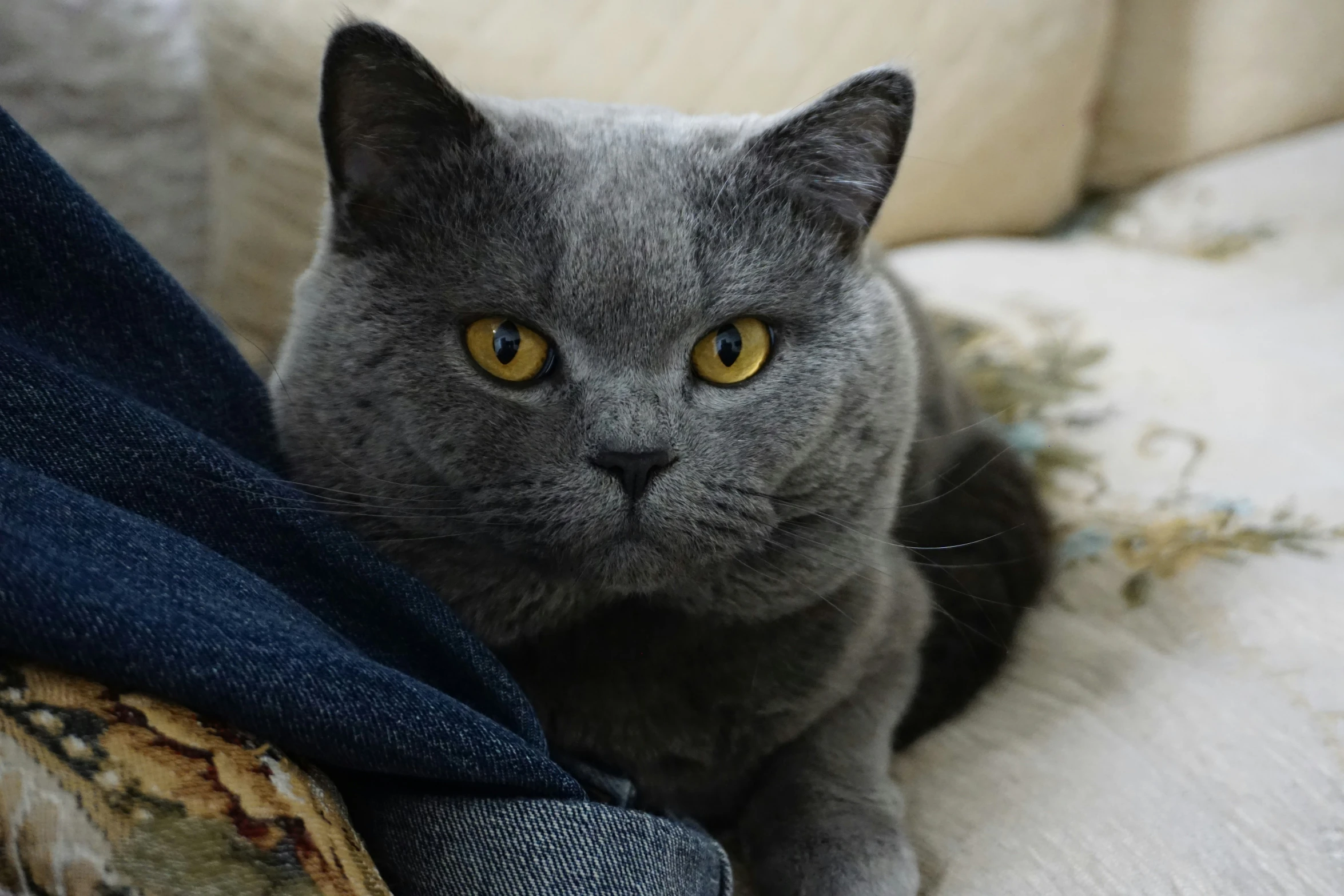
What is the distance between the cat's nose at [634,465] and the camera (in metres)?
0.54

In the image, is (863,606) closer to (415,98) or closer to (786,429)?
(786,429)

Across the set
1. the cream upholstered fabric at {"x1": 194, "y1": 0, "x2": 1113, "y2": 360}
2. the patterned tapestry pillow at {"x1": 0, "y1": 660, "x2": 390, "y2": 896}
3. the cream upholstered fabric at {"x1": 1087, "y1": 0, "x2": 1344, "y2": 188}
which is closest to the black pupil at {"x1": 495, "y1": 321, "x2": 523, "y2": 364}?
the patterned tapestry pillow at {"x1": 0, "y1": 660, "x2": 390, "y2": 896}

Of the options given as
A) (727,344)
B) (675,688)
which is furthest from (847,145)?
(675,688)

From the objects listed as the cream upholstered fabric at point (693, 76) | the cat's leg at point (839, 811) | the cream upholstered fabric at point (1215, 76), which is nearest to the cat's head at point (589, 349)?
the cat's leg at point (839, 811)

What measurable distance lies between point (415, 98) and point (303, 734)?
37 cm

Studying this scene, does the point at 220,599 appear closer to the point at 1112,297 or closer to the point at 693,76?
the point at 693,76

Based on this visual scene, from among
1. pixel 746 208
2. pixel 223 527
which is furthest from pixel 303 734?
pixel 746 208

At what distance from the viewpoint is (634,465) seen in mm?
548

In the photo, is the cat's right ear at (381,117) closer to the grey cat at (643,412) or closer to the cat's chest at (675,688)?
the grey cat at (643,412)

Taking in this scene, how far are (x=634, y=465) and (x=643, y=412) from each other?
3 centimetres

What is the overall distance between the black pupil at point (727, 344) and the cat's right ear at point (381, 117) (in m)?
Answer: 0.19

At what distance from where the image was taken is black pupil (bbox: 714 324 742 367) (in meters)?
0.60

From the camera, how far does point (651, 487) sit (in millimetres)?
557

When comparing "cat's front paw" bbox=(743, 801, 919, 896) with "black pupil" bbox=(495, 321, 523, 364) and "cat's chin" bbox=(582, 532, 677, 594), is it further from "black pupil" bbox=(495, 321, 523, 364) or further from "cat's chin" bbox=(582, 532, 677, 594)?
"black pupil" bbox=(495, 321, 523, 364)
